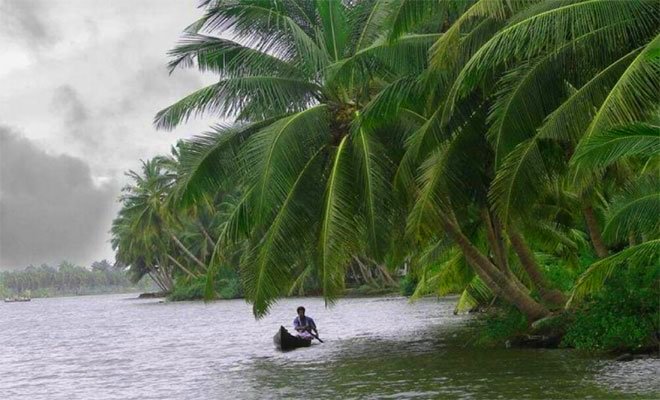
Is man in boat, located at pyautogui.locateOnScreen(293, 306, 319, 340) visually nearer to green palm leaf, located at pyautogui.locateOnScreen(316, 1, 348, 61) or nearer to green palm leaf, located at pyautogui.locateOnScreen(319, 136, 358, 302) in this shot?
green palm leaf, located at pyautogui.locateOnScreen(319, 136, 358, 302)

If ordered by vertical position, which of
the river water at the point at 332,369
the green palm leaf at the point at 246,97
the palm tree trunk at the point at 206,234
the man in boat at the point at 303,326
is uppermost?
the palm tree trunk at the point at 206,234

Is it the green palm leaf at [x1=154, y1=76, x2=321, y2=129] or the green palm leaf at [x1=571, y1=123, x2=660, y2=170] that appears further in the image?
Result: the green palm leaf at [x1=154, y1=76, x2=321, y2=129]

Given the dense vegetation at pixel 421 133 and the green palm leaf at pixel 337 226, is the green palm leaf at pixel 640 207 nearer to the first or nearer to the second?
the dense vegetation at pixel 421 133

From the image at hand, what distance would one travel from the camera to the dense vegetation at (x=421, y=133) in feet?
36.6

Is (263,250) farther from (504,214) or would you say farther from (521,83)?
(521,83)

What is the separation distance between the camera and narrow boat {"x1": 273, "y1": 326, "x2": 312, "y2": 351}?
23500 millimetres

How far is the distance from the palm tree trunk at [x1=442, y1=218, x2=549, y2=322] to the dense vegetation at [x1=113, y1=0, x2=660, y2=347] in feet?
0.14

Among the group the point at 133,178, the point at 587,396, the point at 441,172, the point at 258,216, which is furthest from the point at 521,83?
the point at 133,178

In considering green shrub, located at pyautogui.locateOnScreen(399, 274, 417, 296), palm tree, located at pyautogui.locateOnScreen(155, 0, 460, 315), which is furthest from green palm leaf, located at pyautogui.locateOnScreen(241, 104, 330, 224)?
green shrub, located at pyautogui.locateOnScreen(399, 274, 417, 296)

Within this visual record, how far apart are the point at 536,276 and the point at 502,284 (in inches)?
30.9

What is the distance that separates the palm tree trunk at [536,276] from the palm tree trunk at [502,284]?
29 cm

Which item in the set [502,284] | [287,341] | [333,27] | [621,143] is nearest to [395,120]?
[333,27]

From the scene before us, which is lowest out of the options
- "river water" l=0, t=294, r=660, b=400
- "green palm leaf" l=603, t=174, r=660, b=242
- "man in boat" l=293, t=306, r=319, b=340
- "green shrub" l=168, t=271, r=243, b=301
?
"river water" l=0, t=294, r=660, b=400

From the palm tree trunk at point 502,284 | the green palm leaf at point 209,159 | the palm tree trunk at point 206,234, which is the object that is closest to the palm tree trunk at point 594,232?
the palm tree trunk at point 502,284
